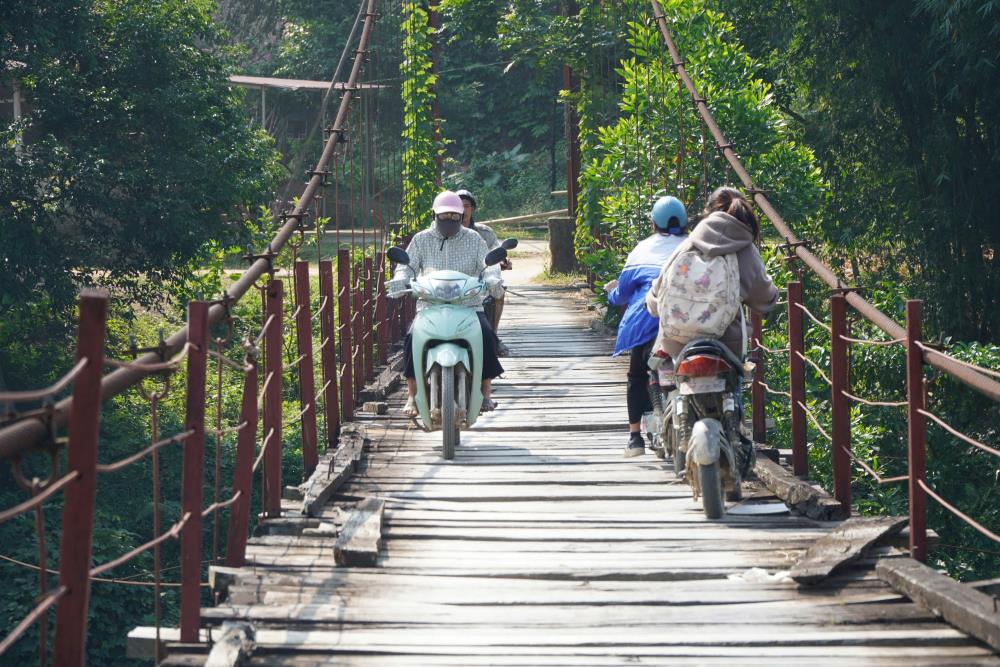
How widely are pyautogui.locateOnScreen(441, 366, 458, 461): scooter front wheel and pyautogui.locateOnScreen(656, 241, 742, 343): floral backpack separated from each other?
129 cm

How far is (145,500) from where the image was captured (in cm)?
1314

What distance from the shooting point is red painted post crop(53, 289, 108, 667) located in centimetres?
231

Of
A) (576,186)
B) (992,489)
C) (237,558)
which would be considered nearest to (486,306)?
(992,489)

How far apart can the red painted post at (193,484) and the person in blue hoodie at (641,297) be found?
2.55 meters

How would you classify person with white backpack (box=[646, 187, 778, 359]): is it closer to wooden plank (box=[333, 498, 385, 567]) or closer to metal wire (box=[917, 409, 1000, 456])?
metal wire (box=[917, 409, 1000, 456])

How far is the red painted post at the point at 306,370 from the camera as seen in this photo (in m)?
5.08

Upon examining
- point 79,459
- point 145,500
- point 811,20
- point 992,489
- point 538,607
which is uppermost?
point 811,20

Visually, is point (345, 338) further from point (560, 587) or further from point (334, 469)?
point (560, 587)

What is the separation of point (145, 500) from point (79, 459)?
11.2 metres

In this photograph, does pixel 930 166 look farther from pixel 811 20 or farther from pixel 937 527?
pixel 937 527

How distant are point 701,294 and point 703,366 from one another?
0.82 feet

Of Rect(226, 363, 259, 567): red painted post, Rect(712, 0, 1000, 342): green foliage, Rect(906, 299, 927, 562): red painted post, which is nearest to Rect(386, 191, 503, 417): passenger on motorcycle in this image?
Rect(226, 363, 259, 567): red painted post

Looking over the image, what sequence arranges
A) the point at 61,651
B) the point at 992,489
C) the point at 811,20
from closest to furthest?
the point at 61,651
the point at 992,489
the point at 811,20

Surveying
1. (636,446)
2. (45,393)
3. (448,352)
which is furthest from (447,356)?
(45,393)
